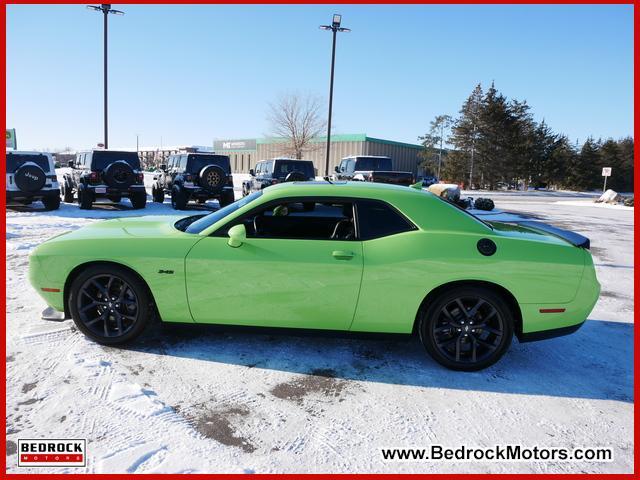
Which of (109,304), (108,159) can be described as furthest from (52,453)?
(108,159)

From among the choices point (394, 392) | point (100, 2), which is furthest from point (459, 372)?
point (100, 2)

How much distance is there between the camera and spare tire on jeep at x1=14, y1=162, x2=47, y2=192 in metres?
12.5

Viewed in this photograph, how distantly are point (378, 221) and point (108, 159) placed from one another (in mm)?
13376

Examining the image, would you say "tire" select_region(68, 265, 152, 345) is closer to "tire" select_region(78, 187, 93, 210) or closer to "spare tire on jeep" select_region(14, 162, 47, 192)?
"spare tire on jeep" select_region(14, 162, 47, 192)

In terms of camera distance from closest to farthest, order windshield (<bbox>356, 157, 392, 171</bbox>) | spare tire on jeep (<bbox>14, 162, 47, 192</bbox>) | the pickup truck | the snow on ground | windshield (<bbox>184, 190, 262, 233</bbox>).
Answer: the snow on ground, windshield (<bbox>184, 190, 262, 233</bbox>), spare tire on jeep (<bbox>14, 162, 47, 192</bbox>), the pickup truck, windshield (<bbox>356, 157, 392, 171</bbox>)

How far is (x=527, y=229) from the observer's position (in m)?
4.12

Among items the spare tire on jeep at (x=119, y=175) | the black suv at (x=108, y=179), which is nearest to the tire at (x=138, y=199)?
the black suv at (x=108, y=179)

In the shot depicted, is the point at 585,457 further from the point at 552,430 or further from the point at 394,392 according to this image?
the point at 394,392

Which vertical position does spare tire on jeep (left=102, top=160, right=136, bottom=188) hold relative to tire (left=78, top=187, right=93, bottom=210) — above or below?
above

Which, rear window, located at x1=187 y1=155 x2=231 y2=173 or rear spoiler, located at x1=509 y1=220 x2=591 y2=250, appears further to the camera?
rear window, located at x1=187 y1=155 x2=231 y2=173

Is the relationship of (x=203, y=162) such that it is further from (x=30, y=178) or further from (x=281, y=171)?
(x=30, y=178)

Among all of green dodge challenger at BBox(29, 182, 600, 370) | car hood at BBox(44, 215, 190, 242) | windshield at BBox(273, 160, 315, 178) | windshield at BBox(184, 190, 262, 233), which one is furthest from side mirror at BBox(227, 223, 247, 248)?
windshield at BBox(273, 160, 315, 178)

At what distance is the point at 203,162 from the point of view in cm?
1509

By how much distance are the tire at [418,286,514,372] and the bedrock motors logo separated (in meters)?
2.48
